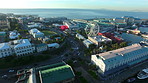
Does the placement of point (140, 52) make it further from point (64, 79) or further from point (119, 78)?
point (64, 79)

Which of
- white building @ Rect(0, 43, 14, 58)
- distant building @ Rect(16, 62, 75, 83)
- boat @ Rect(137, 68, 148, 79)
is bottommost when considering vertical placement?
boat @ Rect(137, 68, 148, 79)

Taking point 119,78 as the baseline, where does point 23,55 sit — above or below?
above

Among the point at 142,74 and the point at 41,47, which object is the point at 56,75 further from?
the point at 142,74

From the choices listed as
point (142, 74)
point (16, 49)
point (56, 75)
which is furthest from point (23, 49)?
point (142, 74)

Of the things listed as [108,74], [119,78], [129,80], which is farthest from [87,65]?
[129,80]

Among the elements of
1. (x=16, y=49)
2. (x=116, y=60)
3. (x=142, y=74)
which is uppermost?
(x=16, y=49)

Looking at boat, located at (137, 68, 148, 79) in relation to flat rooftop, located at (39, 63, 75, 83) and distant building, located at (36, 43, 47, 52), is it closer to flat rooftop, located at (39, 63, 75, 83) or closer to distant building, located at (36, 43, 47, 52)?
flat rooftop, located at (39, 63, 75, 83)

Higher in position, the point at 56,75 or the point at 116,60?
the point at 116,60

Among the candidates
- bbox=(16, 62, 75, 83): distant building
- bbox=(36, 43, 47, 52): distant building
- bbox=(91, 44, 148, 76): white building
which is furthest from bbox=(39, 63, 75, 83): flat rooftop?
bbox=(36, 43, 47, 52): distant building
